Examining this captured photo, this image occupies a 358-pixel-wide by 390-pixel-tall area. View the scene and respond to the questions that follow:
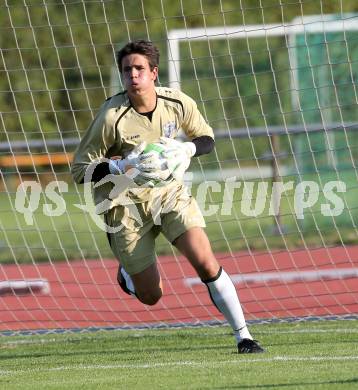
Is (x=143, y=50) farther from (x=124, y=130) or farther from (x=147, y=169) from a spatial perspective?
(x=147, y=169)

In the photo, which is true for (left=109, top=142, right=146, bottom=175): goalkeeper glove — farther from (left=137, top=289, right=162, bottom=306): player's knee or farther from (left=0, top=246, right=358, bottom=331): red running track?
(left=0, top=246, right=358, bottom=331): red running track

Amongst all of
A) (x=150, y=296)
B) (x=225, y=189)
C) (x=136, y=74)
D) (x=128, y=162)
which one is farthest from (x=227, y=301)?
(x=225, y=189)

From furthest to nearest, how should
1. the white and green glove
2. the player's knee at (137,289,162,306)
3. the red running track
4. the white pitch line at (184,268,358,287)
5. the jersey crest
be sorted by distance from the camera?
1. the white pitch line at (184,268,358,287)
2. the red running track
3. the player's knee at (137,289,162,306)
4. the jersey crest
5. the white and green glove

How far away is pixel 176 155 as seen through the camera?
645 cm

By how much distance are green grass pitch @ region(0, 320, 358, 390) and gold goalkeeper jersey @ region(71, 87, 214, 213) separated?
3.49ft

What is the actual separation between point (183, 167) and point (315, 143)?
7.95 m

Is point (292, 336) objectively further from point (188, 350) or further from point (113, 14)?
point (113, 14)

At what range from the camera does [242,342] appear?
6.69 metres

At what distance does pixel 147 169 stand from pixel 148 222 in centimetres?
57

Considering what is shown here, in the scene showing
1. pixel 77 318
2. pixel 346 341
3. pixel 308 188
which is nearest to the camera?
pixel 346 341

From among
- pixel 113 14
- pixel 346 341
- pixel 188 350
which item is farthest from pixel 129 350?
pixel 113 14

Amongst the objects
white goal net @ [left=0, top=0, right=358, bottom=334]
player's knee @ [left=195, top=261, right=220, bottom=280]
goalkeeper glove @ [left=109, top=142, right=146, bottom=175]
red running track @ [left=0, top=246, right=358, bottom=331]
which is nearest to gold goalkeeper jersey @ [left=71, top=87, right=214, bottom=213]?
goalkeeper glove @ [left=109, top=142, right=146, bottom=175]

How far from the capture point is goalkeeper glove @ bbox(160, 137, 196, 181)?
643 centimetres

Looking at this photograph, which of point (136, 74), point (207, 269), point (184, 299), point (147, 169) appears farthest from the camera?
point (184, 299)
